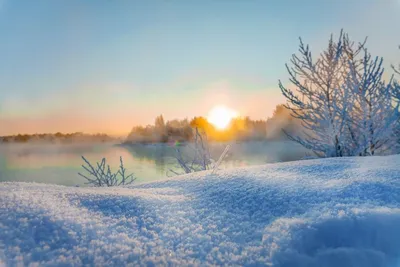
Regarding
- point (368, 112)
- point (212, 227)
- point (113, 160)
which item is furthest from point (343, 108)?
point (113, 160)

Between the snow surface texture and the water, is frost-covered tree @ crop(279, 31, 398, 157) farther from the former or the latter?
the water

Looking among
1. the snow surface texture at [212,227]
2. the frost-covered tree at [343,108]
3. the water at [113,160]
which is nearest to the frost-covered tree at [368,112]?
the frost-covered tree at [343,108]

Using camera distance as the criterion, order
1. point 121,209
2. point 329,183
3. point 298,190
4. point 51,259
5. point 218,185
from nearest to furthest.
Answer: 1. point 51,259
2. point 121,209
3. point 298,190
4. point 329,183
5. point 218,185

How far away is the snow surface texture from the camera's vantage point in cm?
89

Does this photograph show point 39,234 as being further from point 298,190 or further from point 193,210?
point 298,190

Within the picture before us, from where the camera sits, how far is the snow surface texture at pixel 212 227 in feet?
2.93

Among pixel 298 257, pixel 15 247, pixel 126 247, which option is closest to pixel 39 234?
pixel 15 247

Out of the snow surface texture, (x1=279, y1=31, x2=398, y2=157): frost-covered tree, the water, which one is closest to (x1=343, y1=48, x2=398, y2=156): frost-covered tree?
(x1=279, y1=31, x2=398, y2=157): frost-covered tree

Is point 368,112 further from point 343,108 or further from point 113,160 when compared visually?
point 113,160

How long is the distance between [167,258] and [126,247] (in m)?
0.16

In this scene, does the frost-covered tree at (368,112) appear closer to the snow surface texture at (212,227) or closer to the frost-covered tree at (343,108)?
the frost-covered tree at (343,108)

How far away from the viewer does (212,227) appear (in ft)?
3.66

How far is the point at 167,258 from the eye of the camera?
0.90 metres

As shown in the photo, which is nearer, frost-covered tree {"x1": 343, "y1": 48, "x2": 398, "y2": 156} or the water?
frost-covered tree {"x1": 343, "y1": 48, "x2": 398, "y2": 156}
